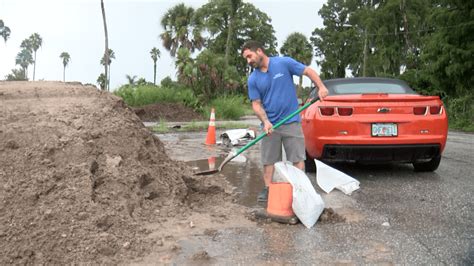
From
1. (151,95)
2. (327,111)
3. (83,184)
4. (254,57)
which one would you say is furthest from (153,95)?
(83,184)

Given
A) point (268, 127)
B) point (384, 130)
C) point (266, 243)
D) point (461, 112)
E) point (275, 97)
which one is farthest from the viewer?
point (461, 112)

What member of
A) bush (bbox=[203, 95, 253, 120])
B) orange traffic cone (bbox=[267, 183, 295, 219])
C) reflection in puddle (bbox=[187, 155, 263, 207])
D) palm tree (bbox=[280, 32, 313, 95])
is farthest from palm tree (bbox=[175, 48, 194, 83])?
palm tree (bbox=[280, 32, 313, 95])

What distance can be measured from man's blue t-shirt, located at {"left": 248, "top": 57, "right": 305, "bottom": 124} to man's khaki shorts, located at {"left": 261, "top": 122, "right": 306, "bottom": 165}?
3.7 inches

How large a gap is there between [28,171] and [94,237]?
1257 mm

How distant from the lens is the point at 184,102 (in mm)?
25906

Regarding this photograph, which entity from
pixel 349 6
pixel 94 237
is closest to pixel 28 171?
pixel 94 237

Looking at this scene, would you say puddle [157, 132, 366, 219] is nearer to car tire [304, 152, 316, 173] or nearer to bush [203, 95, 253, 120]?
car tire [304, 152, 316, 173]

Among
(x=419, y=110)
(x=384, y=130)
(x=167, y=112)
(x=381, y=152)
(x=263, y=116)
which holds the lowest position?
(x=381, y=152)

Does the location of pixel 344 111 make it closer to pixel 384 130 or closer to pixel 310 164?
pixel 384 130

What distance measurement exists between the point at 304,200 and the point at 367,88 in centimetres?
341

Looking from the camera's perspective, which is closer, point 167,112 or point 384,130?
point 384,130

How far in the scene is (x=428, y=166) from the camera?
6.82m

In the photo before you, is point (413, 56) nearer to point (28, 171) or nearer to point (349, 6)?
point (349, 6)

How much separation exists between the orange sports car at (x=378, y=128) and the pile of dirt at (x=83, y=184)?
1517 mm
